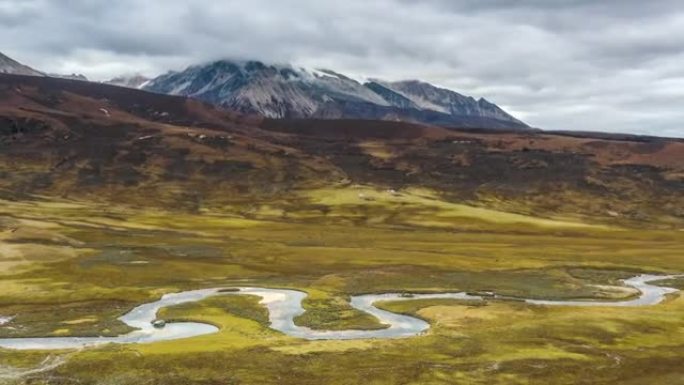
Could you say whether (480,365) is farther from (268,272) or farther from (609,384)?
(268,272)

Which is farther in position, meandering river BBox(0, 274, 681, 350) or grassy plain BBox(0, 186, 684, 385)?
meandering river BBox(0, 274, 681, 350)

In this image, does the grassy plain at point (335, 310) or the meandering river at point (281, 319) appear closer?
the grassy plain at point (335, 310)

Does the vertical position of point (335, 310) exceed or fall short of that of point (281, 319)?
it exceeds it

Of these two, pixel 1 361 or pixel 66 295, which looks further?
pixel 66 295

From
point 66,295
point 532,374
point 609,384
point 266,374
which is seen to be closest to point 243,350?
point 266,374
